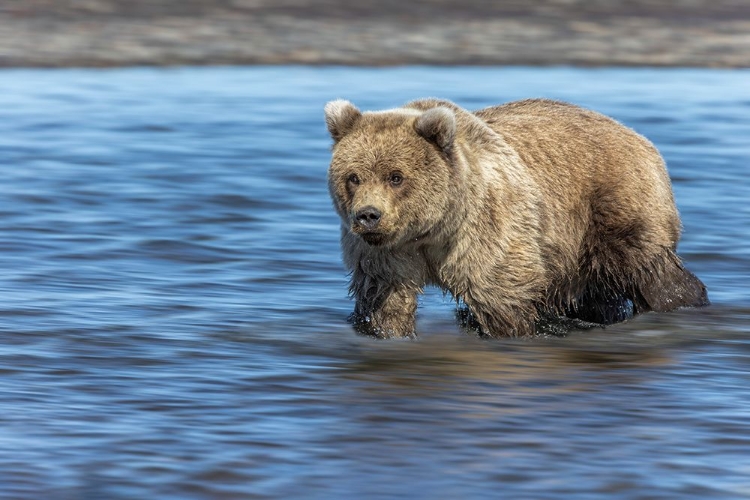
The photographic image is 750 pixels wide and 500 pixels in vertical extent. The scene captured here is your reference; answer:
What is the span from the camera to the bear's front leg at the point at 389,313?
815cm

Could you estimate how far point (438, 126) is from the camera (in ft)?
24.9

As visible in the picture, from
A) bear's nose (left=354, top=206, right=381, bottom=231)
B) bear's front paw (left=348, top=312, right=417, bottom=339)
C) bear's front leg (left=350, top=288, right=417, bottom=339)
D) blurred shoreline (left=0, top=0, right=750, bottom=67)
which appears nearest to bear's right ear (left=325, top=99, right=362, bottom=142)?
bear's nose (left=354, top=206, right=381, bottom=231)

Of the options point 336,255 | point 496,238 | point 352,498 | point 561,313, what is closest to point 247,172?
point 336,255

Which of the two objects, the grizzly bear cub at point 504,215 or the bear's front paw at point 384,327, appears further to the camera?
the bear's front paw at point 384,327

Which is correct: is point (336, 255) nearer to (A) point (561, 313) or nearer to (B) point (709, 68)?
(A) point (561, 313)

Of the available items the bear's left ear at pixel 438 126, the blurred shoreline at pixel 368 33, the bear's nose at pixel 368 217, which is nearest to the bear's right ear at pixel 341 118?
the bear's left ear at pixel 438 126

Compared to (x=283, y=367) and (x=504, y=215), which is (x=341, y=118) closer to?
(x=504, y=215)

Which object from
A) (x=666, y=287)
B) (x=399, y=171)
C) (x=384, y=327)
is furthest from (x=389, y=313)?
(x=666, y=287)

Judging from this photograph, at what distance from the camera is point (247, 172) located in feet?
46.6

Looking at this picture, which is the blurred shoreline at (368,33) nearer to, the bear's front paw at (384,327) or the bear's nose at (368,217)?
the bear's front paw at (384,327)

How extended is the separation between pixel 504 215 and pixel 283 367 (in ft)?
4.59

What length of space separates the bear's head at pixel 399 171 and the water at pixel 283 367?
2.78ft

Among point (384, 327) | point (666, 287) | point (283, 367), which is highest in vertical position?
point (666, 287)

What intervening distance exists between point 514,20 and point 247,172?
7.92 m
